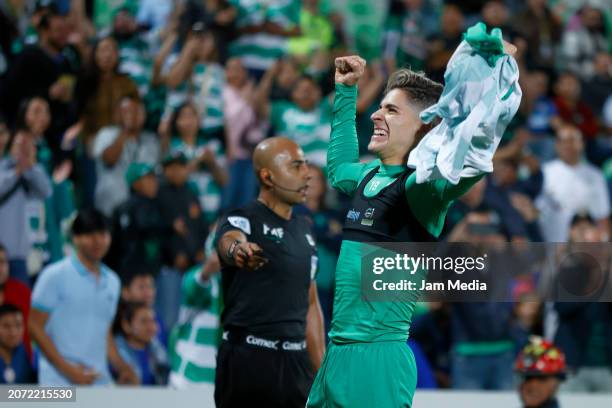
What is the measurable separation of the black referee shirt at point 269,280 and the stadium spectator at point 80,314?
198 centimetres

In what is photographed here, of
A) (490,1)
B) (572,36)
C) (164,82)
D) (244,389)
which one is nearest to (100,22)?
(164,82)

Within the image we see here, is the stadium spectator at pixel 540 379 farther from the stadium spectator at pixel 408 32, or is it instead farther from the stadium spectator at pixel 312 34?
the stadium spectator at pixel 312 34

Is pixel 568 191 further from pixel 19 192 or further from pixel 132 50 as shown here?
pixel 19 192

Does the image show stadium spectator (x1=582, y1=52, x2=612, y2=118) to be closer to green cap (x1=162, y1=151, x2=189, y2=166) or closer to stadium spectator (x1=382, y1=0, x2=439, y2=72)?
stadium spectator (x1=382, y1=0, x2=439, y2=72)

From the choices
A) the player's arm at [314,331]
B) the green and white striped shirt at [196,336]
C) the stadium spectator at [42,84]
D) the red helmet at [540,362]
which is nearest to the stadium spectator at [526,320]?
the red helmet at [540,362]

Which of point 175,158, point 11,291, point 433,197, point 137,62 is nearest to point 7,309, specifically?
point 11,291

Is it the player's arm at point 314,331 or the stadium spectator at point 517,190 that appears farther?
the stadium spectator at point 517,190

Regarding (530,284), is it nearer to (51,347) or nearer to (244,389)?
(244,389)

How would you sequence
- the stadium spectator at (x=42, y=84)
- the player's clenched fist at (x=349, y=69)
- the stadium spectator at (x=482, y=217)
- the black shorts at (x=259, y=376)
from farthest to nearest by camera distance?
the stadium spectator at (x=42, y=84) → the stadium spectator at (x=482, y=217) → the black shorts at (x=259, y=376) → the player's clenched fist at (x=349, y=69)

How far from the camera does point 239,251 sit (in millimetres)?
5340

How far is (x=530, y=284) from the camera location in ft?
25.0

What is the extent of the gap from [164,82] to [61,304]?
330 centimetres

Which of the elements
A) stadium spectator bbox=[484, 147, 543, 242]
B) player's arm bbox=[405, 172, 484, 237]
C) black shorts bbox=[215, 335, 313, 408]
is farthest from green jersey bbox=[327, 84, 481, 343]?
stadium spectator bbox=[484, 147, 543, 242]

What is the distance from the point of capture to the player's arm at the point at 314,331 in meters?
6.34
